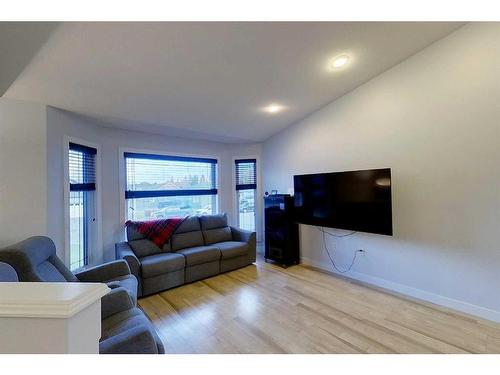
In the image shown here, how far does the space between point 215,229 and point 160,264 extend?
1290 mm

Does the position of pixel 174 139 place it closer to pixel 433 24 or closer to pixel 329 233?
pixel 329 233

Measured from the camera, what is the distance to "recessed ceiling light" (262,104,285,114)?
10.9 ft

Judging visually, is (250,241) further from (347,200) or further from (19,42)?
(19,42)

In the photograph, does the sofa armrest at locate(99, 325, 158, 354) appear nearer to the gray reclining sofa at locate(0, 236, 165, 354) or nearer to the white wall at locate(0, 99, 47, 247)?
the gray reclining sofa at locate(0, 236, 165, 354)

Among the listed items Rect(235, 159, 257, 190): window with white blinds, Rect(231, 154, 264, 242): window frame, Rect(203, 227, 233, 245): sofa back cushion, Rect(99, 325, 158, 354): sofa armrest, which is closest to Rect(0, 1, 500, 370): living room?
Rect(99, 325, 158, 354): sofa armrest

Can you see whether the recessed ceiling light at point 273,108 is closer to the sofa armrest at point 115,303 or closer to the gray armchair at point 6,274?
the sofa armrest at point 115,303

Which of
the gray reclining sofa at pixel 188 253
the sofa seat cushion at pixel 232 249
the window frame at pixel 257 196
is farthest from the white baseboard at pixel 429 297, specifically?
the window frame at pixel 257 196

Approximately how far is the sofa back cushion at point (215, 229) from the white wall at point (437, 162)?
1984mm

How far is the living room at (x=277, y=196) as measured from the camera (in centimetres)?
191

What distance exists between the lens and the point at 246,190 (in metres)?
4.91

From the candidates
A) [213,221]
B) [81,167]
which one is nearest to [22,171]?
[81,167]
